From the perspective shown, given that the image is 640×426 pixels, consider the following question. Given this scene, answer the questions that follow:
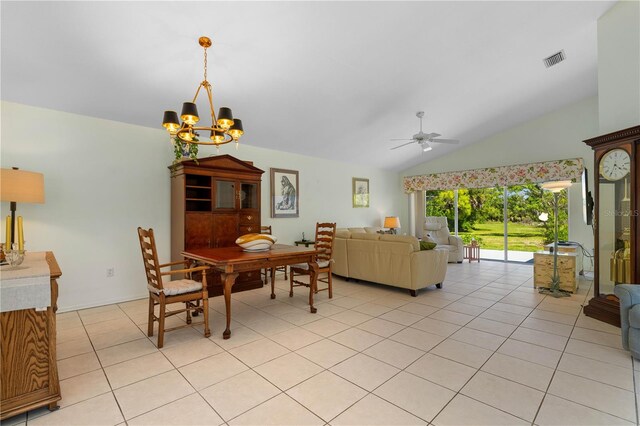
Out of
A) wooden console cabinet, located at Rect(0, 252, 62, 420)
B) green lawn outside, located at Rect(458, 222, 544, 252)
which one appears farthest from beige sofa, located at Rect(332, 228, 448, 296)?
wooden console cabinet, located at Rect(0, 252, 62, 420)

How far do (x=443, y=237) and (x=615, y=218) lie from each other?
3.78 metres

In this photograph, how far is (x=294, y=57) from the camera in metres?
3.12

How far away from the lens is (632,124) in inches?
119

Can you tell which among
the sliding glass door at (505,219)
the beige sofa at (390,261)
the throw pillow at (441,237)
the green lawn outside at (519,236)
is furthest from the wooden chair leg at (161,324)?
the green lawn outside at (519,236)

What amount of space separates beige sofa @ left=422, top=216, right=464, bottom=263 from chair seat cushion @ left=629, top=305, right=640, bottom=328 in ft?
14.1

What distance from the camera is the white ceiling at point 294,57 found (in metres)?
2.43

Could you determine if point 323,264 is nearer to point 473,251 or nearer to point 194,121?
point 194,121

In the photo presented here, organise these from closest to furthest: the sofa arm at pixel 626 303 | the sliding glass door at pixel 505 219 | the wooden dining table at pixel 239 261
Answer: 1. the sofa arm at pixel 626 303
2. the wooden dining table at pixel 239 261
3. the sliding glass door at pixel 505 219

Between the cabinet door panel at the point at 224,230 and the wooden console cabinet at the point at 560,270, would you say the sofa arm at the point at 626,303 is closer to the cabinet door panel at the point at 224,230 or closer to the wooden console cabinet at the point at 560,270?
the wooden console cabinet at the point at 560,270

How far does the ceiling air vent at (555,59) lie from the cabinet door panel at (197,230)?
502 cm

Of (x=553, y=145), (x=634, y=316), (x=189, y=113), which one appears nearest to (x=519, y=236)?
(x=553, y=145)

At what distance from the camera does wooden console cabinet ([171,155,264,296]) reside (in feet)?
12.7

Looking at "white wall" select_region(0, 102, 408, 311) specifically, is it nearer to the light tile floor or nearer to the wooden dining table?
the light tile floor

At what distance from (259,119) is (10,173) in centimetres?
271
